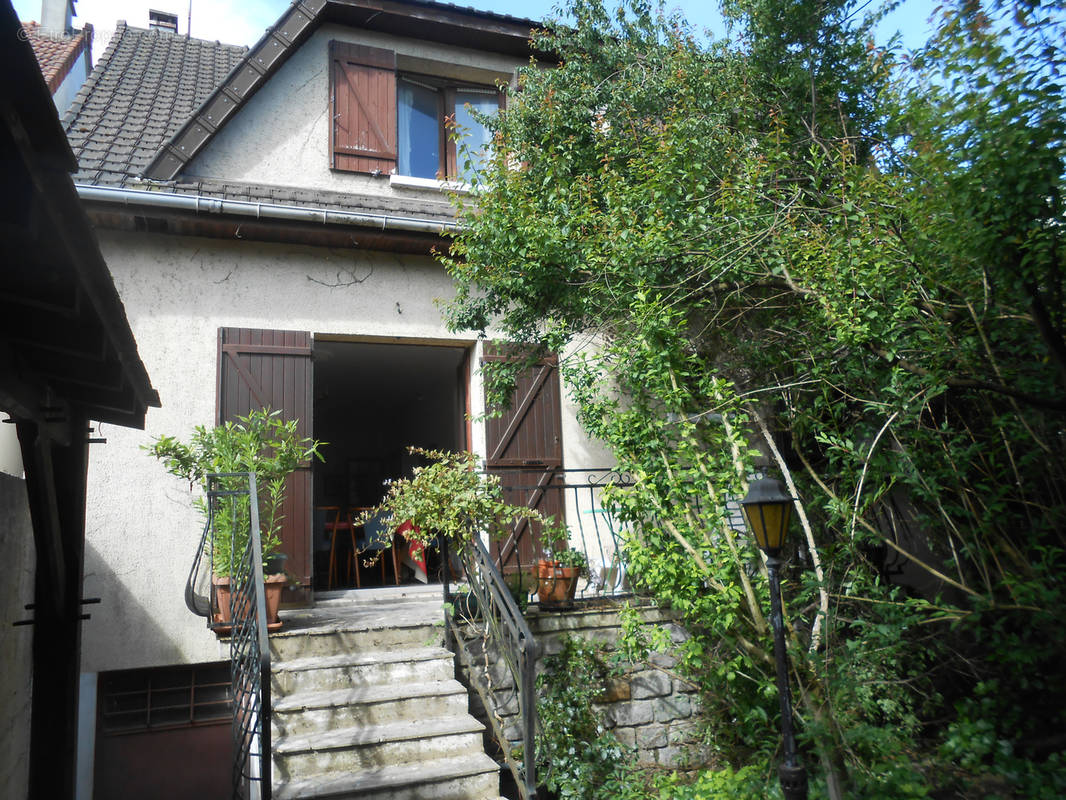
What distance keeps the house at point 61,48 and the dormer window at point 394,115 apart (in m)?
4.03

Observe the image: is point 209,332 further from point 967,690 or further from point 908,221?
point 967,690

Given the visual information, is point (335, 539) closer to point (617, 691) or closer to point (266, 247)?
point (266, 247)

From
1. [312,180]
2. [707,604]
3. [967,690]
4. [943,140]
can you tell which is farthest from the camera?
[312,180]

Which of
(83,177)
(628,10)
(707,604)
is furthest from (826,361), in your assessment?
(83,177)

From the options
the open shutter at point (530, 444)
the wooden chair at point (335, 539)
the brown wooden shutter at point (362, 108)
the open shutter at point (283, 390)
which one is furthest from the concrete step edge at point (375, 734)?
the brown wooden shutter at point (362, 108)

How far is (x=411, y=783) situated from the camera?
12.3 feet

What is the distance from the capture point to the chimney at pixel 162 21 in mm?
9672

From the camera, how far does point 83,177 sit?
5.67 m

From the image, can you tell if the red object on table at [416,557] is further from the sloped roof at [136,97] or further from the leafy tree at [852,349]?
the sloped roof at [136,97]

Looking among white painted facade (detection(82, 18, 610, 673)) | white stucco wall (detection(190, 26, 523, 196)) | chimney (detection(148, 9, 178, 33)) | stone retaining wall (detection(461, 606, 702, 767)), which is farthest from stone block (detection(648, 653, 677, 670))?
chimney (detection(148, 9, 178, 33))

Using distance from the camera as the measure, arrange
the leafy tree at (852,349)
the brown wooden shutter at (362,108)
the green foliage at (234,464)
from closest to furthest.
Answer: the leafy tree at (852,349)
the green foliage at (234,464)
the brown wooden shutter at (362,108)

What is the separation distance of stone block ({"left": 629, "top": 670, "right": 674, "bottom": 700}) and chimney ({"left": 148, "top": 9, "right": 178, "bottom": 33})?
9.42 metres

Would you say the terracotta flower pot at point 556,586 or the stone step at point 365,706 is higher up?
the terracotta flower pot at point 556,586

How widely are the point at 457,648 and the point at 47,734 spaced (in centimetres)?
218
